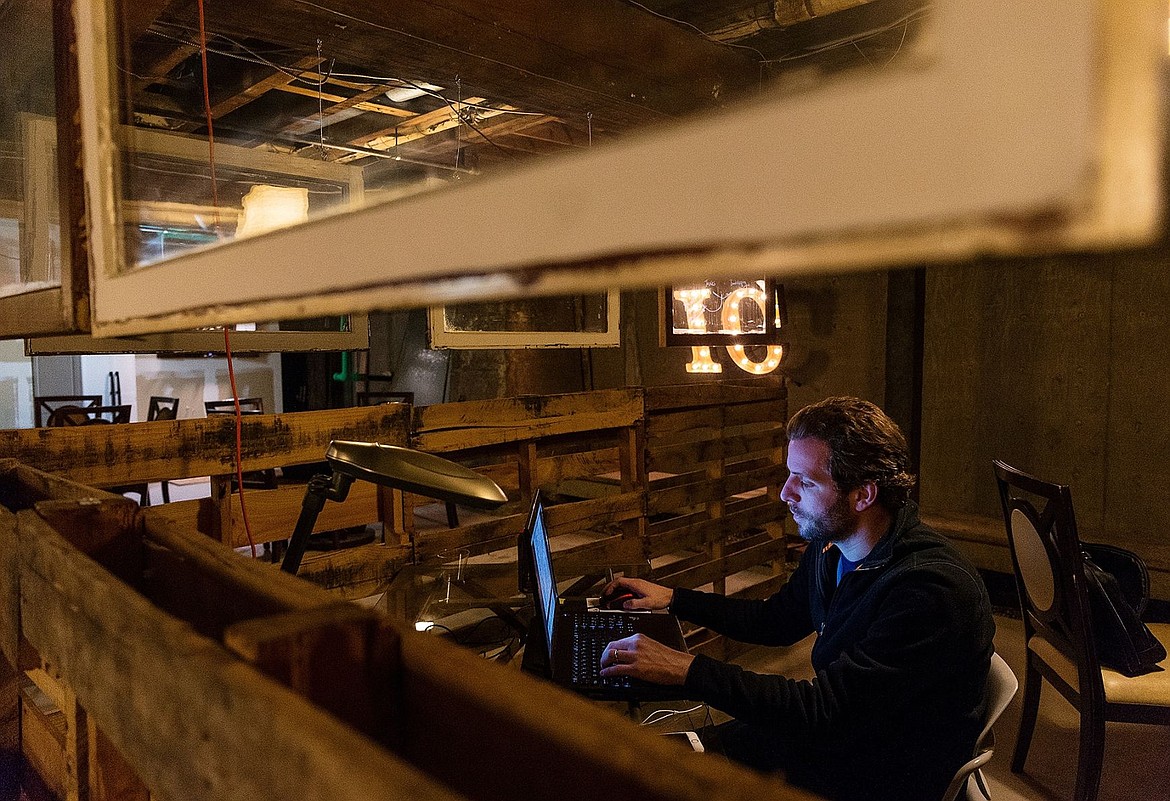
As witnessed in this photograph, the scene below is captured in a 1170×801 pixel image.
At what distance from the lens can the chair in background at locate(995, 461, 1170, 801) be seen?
7.84 ft

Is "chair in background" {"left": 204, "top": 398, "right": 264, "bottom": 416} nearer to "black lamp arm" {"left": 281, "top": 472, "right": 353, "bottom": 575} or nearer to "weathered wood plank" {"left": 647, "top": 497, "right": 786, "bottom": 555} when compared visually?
"weathered wood plank" {"left": 647, "top": 497, "right": 786, "bottom": 555}

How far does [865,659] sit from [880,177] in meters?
1.51

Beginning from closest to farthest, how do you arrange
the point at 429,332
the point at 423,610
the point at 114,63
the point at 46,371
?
1. the point at 114,63
2. the point at 423,610
3. the point at 429,332
4. the point at 46,371

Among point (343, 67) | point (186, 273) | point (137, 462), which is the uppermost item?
point (343, 67)

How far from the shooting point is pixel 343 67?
381 cm

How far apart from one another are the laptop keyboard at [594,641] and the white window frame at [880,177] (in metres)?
1.58

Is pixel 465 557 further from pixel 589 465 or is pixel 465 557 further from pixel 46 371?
pixel 46 371

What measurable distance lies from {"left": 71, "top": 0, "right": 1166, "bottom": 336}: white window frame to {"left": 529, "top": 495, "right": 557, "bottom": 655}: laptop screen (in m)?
1.48

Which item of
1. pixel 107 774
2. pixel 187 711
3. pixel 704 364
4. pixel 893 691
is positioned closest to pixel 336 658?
pixel 187 711

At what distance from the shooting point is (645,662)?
165 centimetres

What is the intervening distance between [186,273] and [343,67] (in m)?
3.65

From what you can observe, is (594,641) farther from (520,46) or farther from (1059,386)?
(1059,386)

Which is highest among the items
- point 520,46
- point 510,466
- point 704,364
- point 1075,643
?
point 520,46

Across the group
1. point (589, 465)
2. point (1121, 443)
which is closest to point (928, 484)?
point (1121, 443)
